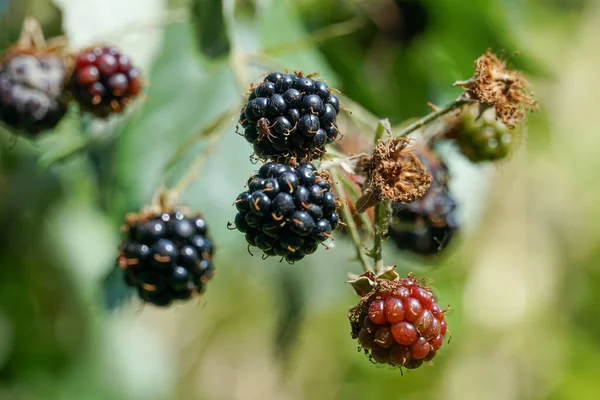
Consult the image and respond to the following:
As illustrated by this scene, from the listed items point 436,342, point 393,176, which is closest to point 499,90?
point 393,176

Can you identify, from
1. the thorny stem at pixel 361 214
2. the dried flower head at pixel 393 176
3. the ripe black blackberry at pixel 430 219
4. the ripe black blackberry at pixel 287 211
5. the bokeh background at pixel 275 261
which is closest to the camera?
the ripe black blackberry at pixel 287 211

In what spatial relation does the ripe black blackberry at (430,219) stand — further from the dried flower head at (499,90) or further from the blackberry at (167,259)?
the blackberry at (167,259)

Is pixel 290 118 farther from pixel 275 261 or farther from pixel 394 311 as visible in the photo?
pixel 275 261

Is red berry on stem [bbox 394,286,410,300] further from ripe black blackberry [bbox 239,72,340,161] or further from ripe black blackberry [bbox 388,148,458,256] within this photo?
ripe black blackberry [bbox 388,148,458,256]

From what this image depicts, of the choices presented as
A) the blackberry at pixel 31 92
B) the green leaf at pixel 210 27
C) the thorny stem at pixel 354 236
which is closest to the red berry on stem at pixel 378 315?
the thorny stem at pixel 354 236

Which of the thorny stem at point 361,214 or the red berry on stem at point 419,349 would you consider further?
the thorny stem at point 361,214

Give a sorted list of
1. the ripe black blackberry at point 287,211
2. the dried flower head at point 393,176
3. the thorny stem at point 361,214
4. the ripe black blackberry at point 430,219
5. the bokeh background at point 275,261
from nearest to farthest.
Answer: the ripe black blackberry at point 287,211 < the dried flower head at point 393,176 < the thorny stem at point 361,214 < the ripe black blackberry at point 430,219 < the bokeh background at point 275,261
